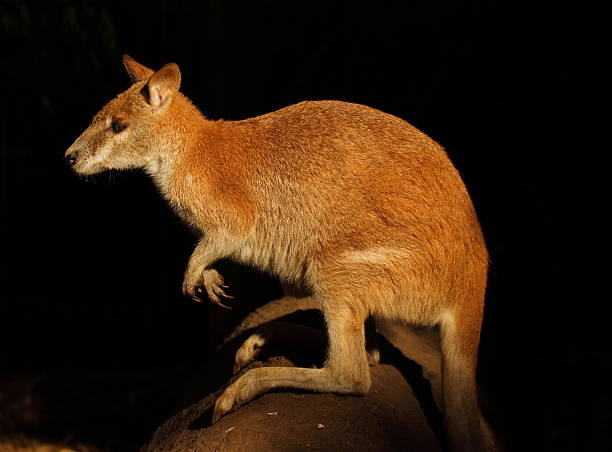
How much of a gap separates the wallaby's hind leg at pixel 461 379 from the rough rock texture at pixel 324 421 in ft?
0.56

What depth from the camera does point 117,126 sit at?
11.3 ft

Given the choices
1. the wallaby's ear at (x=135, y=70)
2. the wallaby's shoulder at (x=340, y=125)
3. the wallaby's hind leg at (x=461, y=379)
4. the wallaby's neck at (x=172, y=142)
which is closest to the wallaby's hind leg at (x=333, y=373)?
the wallaby's hind leg at (x=461, y=379)

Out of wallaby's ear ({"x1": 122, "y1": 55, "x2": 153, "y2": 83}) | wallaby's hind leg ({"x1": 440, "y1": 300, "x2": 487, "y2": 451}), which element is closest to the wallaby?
wallaby's hind leg ({"x1": 440, "y1": 300, "x2": 487, "y2": 451})

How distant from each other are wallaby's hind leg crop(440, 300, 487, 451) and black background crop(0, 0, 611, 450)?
48.5 inches

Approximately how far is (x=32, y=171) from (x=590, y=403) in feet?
16.2

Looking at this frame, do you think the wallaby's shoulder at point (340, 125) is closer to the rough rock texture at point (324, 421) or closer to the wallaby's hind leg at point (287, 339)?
the wallaby's hind leg at point (287, 339)

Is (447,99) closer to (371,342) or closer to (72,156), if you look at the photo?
(371,342)

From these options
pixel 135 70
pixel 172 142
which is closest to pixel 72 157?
pixel 172 142

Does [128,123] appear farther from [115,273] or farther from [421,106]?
[115,273]

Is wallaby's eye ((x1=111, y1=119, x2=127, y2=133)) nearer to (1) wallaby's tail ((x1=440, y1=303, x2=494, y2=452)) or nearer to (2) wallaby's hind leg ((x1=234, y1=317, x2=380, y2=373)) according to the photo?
(2) wallaby's hind leg ((x1=234, y1=317, x2=380, y2=373))

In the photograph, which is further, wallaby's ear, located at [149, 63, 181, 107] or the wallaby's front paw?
the wallaby's front paw

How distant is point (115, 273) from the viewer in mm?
6949

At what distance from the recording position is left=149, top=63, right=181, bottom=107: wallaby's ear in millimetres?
3307

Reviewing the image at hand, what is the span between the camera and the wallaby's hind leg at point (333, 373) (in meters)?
3.21
